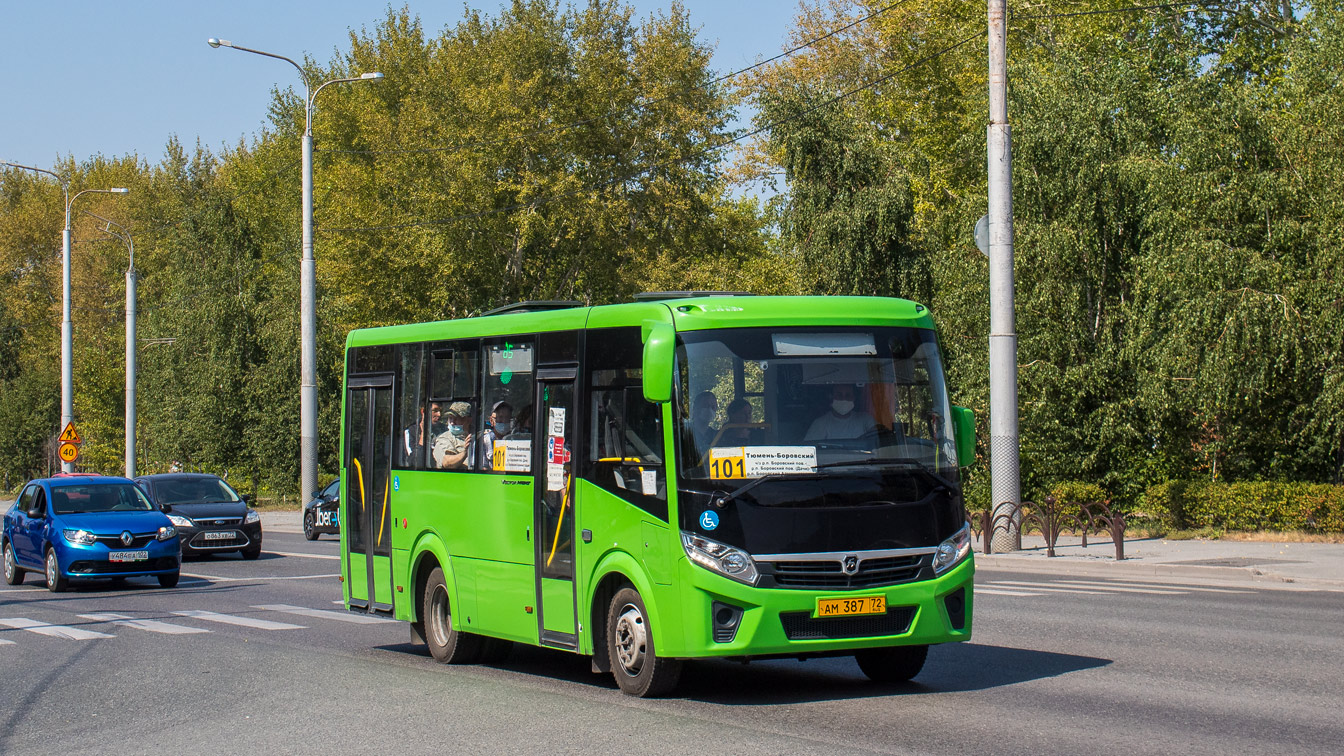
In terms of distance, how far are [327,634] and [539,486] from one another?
4.66 meters

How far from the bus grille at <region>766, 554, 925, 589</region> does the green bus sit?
1 cm

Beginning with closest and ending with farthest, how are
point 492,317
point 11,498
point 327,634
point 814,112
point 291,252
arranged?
point 492,317
point 327,634
point 814,112
point 291,252
point 11,498

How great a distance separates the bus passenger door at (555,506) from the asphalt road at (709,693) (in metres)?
0.54

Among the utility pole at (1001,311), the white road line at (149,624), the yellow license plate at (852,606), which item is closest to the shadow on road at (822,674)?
the yellow license plate at (852,606)

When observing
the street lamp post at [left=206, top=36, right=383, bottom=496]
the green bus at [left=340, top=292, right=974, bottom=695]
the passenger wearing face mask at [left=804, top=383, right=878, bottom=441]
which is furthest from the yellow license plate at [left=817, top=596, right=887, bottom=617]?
the street lamp post at [left=206, top=36, right=383, bottom=496]

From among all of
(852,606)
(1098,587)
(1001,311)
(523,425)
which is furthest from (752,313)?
(1001,311)

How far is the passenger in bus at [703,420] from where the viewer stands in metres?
9.59

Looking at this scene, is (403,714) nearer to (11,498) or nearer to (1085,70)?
(1085,70)

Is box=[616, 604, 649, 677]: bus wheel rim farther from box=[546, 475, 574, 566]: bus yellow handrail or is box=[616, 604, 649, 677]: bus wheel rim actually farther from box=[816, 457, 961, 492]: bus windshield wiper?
box=[816, 457, 961, 492]: bus windshield wiper

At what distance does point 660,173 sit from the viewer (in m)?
52.8

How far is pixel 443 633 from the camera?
41.2 ft

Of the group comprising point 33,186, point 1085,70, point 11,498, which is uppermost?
point 33,186

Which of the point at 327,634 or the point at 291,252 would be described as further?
the point at 291,252

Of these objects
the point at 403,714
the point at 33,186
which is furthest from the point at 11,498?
the point at 403,714
